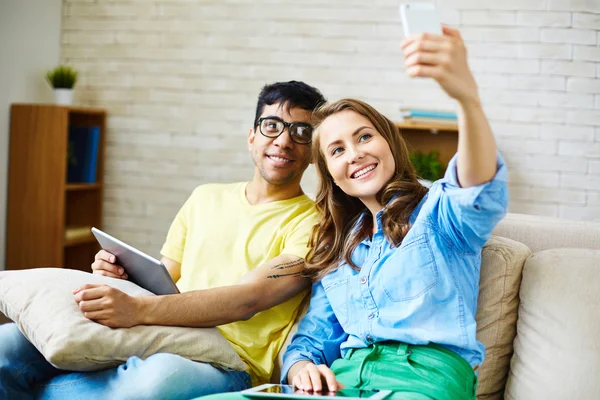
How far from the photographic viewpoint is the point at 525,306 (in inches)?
69.2

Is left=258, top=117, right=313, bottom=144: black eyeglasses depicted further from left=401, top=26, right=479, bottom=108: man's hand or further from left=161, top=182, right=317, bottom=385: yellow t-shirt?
left=401, top=26, right=479, bottom=108: man's hand

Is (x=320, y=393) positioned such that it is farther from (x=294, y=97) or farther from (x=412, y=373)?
(x=294, y=97)

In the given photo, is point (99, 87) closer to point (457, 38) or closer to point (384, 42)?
point (384, 42)

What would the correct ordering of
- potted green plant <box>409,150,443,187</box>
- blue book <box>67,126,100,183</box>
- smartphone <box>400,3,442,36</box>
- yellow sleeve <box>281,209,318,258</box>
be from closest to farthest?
smartphone <box>400,3,442,36</box>
yellow sleeve <box>281,209,318,258</box>
potted green plant <box>409,150,443,187</box>
blue book <box>67,126,100,183</box>

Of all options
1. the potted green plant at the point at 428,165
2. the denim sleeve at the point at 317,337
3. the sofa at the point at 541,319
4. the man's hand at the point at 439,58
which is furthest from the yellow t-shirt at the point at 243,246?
the potted green plant at the point at 428,165

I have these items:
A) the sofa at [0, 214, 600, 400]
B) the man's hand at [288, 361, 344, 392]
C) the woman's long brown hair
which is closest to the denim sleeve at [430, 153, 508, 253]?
the woman's long brown hair

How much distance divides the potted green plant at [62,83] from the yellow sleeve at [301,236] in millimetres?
2558

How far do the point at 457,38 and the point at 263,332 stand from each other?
1042mm

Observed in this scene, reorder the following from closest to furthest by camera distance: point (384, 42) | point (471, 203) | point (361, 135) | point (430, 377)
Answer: point (471, 203) → point (430, 377) → point (361, 135) → point (384, 42)

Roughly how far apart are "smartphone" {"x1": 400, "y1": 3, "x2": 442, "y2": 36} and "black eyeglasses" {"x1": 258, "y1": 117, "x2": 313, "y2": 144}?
967 millimetres

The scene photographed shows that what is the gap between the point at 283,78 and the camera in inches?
165

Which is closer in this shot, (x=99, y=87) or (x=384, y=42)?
(x=384, y=42)

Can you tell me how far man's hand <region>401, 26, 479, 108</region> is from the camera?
3.80 feet

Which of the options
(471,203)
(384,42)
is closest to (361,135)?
(471,203)
